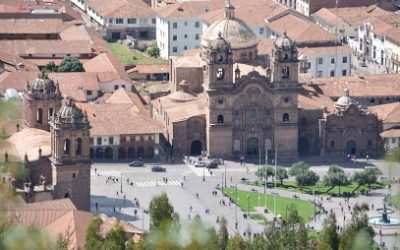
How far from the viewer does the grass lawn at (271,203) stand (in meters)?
87.9

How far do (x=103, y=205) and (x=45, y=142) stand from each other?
6994 mm

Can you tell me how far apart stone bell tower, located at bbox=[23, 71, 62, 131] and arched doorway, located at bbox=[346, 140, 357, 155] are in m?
27.2

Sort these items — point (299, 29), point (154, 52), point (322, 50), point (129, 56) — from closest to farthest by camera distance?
point (322, 50) < point (299, 29) < point (129, 56) < point (154, 52)

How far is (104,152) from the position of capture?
102 m

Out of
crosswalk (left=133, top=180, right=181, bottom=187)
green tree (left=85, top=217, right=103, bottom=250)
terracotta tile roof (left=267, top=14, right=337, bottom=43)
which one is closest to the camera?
green tree (left=85, top=217, right=103, bottom=250)

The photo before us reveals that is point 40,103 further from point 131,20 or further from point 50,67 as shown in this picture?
point 131,20

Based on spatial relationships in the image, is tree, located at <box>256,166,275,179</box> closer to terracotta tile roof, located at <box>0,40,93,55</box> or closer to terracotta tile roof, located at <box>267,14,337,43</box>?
terracotta tile roof, located at <box>267,14,337,43</box>

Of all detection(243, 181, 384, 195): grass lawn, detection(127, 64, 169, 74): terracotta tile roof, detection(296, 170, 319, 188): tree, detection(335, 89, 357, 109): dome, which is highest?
detection(127, 64, 169, 74): terracotta tile roof

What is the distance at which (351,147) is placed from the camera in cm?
10644

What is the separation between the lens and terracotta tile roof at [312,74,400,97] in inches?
4427

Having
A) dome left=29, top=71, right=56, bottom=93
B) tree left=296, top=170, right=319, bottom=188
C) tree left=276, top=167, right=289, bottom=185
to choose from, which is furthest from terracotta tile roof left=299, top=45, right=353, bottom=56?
dome left=29, top=71, right=56, bottom=93

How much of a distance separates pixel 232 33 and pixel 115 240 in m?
60.1

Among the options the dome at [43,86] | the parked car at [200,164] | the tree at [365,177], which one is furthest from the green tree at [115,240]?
the parked car at [200,164]

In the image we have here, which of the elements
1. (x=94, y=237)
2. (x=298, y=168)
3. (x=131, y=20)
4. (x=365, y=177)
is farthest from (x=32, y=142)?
(x=131, y=20)
